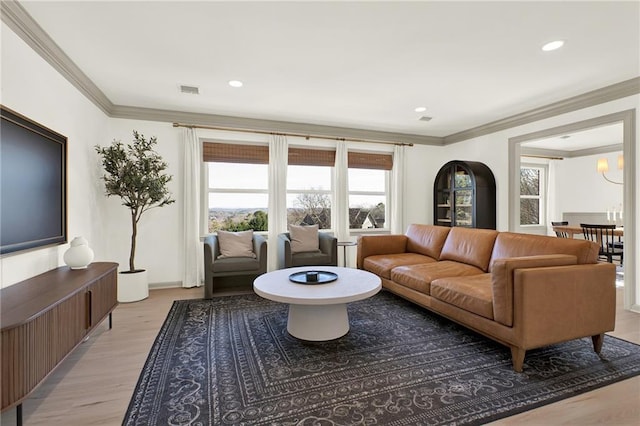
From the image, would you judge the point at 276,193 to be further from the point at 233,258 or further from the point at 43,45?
the point at 43,45

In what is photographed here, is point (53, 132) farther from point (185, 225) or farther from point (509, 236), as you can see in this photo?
point (509, 236)

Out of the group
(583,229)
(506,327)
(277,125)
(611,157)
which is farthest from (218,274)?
(611,157)

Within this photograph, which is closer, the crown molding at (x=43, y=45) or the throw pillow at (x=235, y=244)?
the crown molding at (x=43, y=45)

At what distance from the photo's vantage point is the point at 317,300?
7.98 ft

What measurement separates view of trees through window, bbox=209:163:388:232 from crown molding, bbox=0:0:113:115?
1.89m

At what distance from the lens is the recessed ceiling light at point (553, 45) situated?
2.61 meters

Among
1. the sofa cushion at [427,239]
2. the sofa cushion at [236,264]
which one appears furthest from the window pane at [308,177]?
the sofa cushion at [427,239]

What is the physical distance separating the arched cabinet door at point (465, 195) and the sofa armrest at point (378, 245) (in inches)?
52.5

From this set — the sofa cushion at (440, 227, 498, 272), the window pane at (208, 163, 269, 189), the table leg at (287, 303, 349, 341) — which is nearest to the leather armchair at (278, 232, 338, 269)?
the window pane at (208, 163, 269, 189)

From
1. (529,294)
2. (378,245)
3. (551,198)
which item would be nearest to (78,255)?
(378,245)

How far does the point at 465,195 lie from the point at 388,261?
2237 millimetres

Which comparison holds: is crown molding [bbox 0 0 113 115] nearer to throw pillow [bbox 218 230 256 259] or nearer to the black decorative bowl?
throw pillow [bbox 218 230 256 259]

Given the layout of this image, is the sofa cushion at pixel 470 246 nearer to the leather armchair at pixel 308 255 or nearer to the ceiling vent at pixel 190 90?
the leather armchair at pixel 308 255

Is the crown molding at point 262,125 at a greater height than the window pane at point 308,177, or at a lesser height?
greater
